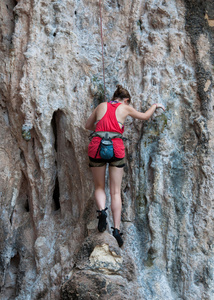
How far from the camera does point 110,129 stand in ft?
11.5

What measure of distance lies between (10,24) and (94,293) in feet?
11.8

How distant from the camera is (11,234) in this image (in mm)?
4422

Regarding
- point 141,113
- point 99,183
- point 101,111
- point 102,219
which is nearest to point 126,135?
point 141,113

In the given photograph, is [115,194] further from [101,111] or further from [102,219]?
[101,111]

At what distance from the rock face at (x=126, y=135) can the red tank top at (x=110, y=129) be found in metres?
0.50

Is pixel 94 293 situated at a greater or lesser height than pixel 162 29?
lesser

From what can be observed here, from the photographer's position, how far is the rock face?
148 inches

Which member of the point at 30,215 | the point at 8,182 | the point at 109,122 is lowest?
the point at 30,215

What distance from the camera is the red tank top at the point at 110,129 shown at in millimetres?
3434

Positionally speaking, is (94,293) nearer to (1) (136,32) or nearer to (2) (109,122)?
(2) (109,122)

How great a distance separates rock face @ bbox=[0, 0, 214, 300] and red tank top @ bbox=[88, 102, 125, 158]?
0.50 metres

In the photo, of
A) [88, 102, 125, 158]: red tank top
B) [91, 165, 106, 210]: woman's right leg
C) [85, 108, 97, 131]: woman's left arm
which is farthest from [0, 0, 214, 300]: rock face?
[88, 102, 125, 158]: red tank top

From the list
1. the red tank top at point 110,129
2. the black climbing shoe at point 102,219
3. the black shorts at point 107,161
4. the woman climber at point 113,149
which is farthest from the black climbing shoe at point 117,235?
the red tank top at point 110,129

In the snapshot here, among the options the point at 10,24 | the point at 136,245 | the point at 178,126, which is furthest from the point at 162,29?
the point at 136,245
